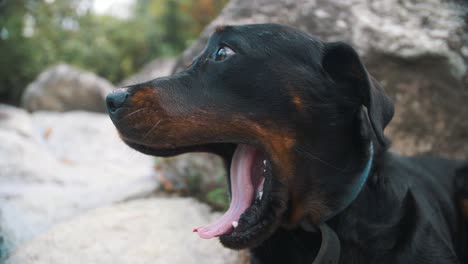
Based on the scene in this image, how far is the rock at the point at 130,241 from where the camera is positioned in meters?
3.03

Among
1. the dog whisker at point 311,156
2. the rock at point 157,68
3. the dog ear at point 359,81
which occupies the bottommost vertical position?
the rock at point 157,68

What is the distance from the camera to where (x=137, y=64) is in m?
16.0

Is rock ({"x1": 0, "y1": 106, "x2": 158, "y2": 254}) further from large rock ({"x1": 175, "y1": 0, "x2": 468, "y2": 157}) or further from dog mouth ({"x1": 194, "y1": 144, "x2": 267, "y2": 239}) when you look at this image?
large rock ({"x1": 175, "y1": 0, "x2": 468, "y2": 157})

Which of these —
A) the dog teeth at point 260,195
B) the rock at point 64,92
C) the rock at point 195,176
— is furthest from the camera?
the rock at point 64,92

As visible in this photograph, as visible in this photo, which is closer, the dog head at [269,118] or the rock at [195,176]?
the dog head at [269,118]

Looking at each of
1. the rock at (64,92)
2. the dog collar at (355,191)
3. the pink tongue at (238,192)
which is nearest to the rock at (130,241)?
the pink tongue at (238,192)

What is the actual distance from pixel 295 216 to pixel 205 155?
A: 2.18 m

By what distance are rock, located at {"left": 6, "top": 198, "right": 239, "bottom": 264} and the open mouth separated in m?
0.80

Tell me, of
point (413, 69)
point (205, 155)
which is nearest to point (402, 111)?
point (413, 69)

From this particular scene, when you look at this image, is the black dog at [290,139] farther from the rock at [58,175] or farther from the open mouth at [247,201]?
the rock at [58,175]

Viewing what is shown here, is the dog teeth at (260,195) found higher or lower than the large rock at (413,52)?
higher

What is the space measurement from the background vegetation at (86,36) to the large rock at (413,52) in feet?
Answer: 28.8

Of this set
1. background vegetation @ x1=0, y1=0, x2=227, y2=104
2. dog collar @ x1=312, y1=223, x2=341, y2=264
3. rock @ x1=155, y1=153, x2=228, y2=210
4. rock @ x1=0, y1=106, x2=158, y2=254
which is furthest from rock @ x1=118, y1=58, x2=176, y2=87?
dog collar @ x1=312, y1=223, x2=341, y2=264

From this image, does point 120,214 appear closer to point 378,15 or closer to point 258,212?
point 258,212
